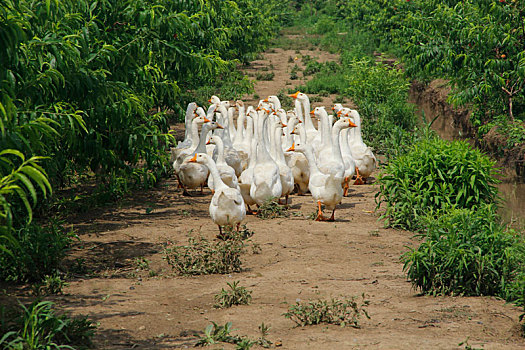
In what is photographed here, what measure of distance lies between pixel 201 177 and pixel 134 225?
1798mm

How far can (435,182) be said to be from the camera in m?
8.22

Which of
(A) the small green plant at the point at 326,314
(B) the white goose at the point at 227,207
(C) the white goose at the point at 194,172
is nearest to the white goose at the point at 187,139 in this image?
(C) the white goose at the point at 194,172

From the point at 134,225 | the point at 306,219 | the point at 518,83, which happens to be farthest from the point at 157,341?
the point at 518,83

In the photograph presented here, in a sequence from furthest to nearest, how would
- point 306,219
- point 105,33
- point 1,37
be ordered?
point 306,219
point 105,33
point 1,37

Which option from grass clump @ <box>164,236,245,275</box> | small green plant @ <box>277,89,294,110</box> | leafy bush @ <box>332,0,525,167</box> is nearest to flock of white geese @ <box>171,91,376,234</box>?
grass clump @ <box>164,236,245,275</box>

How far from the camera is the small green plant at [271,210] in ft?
28.7

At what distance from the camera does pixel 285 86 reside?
2180 cm

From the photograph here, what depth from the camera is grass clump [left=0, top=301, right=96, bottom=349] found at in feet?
12.9

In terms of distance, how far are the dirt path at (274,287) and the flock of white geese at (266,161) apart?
485 millimetres

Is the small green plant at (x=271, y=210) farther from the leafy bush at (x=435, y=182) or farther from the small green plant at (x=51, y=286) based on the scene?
the small green plant at (x=51, y=286)

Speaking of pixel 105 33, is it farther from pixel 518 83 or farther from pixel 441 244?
pixel 518 83

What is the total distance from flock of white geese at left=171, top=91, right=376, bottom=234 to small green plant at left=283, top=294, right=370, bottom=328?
2.38 m

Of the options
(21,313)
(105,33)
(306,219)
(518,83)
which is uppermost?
(105,33)

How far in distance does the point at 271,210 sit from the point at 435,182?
7.63 feet
